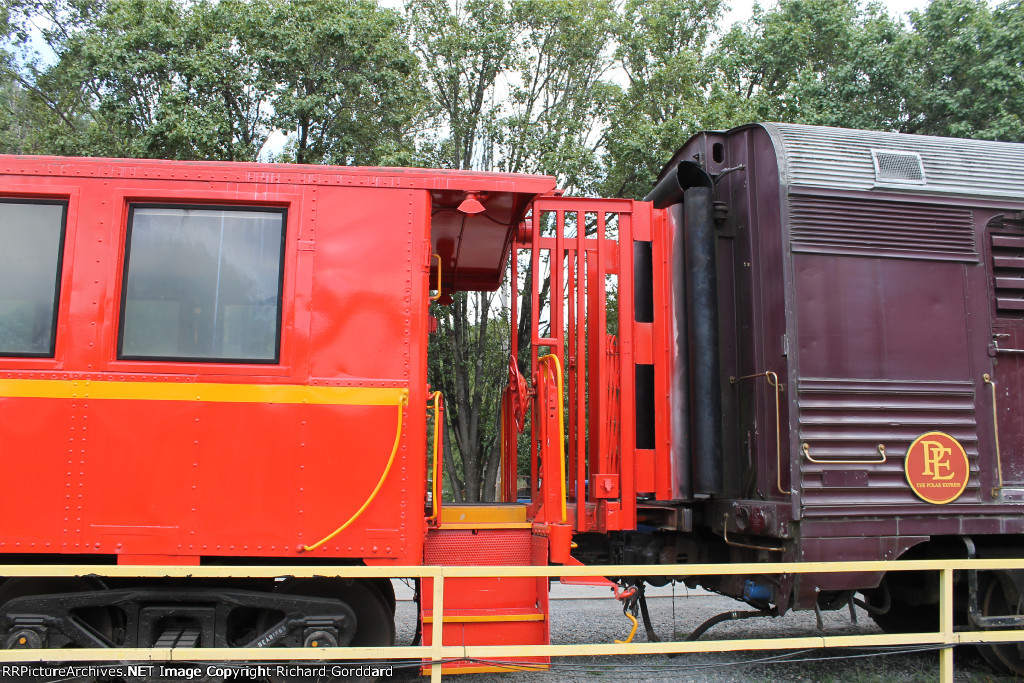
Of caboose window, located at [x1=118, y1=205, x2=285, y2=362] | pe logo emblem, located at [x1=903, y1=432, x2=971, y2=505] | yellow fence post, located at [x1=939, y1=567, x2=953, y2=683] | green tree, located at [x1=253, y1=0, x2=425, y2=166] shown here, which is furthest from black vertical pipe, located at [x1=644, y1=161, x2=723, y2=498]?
green tree, located at [x1=253, y1=0, x2=425, y2=166]

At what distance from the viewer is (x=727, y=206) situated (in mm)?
5488

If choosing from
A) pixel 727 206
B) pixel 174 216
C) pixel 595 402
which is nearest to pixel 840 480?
pixel 595 402

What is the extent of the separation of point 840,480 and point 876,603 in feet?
4.39

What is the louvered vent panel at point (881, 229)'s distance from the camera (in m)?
5.07

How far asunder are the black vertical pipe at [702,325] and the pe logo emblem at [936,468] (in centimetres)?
127

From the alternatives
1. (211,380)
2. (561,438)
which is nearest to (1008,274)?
(561,438)

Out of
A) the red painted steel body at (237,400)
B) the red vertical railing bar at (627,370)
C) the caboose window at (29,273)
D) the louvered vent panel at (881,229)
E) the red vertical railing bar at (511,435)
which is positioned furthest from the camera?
the red vertical railing bar at (511,435)

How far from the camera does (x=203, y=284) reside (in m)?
4.45

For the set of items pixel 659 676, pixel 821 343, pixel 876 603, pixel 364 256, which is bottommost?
pixel 659 676

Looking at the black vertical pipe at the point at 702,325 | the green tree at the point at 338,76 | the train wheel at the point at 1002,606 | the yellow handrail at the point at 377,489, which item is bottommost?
the train wheel at the point at 1002,606

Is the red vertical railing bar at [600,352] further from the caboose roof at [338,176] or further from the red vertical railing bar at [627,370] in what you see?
the caboose roof at [338,176]

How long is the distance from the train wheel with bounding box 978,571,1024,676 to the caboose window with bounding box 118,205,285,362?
5.27 metres

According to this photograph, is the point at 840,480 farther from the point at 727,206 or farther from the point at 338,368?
the point at 338,368

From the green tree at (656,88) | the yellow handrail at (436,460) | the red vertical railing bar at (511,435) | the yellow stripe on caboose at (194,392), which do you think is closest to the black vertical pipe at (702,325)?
the red vertical railing bar at (511,435)
